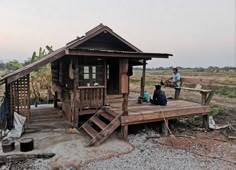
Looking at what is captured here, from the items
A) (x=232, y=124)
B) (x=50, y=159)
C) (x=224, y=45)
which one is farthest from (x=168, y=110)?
(x=224, y=45)

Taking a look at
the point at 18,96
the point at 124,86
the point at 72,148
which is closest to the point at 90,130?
the point at 72,148

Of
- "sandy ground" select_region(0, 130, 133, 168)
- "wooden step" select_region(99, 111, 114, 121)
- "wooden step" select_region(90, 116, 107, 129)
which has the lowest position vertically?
"sandy ground" select_region(0, 130, 133, 168)

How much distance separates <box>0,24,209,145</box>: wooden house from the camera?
620 cm

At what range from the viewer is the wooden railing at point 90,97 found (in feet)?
24.7

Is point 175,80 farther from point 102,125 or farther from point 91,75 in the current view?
point 102,125

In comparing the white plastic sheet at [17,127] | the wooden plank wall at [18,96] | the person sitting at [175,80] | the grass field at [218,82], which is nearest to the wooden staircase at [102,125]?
the white plastic sheet at [17,127]

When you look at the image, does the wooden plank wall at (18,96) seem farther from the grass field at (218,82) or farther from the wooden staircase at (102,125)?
the grass field at (218,82)

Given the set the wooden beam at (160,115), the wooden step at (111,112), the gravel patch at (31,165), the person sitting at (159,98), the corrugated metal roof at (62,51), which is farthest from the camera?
the person sitting at (159,98)

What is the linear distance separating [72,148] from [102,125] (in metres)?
1.37

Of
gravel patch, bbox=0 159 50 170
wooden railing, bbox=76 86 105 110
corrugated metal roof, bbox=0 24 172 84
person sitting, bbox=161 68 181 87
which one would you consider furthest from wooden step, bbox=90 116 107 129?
person sitting, bbox=161 68 181 87

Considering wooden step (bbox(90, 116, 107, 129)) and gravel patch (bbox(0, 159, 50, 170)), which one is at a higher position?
wooden step (bbox(90, 116, 107, 129))

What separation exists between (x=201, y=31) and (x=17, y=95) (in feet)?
69.0

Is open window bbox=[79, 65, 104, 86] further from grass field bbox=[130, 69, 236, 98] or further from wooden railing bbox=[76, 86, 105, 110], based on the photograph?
grass field bbox=[130, 69, 236, 98]

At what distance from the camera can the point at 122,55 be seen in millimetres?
6422
